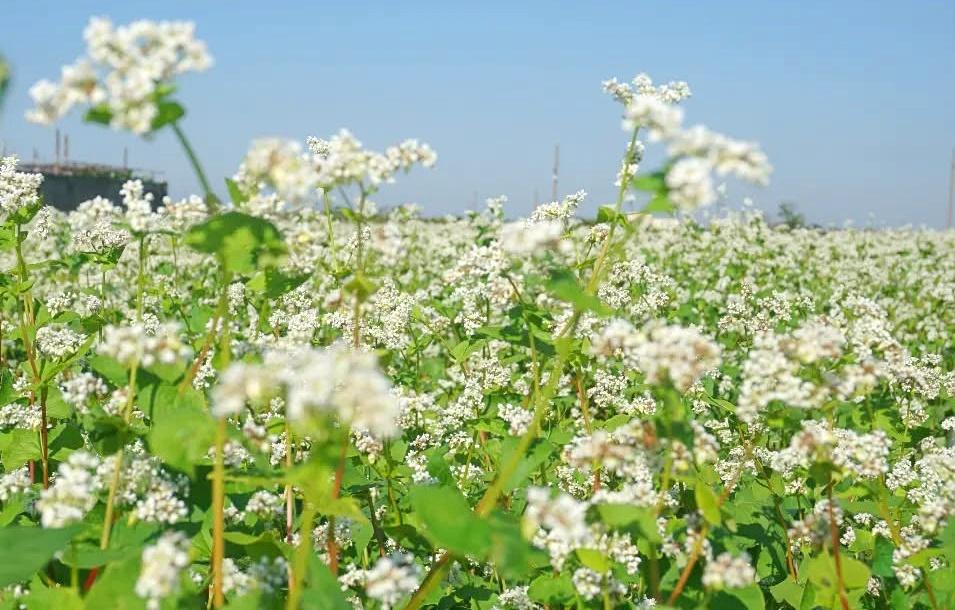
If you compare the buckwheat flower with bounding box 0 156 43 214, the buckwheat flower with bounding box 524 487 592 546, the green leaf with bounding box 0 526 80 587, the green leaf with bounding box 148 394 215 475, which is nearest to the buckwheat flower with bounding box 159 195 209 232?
the green leaf with bounding box 148 394 215 475

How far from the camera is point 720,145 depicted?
8.09 ft

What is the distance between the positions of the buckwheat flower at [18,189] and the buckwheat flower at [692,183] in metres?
3.42

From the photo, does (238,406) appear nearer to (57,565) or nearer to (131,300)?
(57,565)

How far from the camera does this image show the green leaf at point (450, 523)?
212cm

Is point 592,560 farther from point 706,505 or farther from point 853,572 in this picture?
point 853,572

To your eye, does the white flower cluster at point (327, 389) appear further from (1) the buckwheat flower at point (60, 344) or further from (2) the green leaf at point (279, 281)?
(1) the buckwheat flower at point (60, 344)

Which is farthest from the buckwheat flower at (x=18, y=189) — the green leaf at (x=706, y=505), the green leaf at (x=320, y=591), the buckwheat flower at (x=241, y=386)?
the green leaf at (x=706, y=505)

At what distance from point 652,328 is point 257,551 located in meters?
1.44

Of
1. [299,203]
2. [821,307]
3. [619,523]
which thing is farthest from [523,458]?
[821,307]

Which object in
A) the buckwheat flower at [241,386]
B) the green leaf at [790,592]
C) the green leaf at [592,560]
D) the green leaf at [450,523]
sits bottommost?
the green leaf at [790,592]

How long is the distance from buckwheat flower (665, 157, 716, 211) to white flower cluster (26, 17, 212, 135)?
4.46 ft

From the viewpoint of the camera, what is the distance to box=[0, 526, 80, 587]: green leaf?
2.35m

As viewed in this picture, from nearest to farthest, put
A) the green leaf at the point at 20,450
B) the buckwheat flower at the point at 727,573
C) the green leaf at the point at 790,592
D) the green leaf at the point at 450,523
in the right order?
the green leaf at the point at 450,523 < the buckwheat flower at the point at 727,573 < the green leaf at the point at 790,592 < the green leaf at the point at 20,450

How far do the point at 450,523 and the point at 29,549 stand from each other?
119cm
